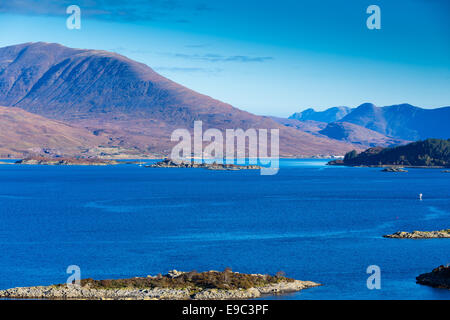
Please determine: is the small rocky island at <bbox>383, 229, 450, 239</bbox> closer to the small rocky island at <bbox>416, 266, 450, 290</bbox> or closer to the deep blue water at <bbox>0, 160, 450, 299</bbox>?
the deep blue water at <bbox>0, 160, 450, 299</bbox>

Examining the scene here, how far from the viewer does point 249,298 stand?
39.1 m

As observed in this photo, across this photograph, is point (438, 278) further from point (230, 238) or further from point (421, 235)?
point (230, 238)

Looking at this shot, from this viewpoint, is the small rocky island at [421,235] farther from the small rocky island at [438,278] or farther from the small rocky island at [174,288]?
the small rocky island at [174,288]

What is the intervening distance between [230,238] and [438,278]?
28887 mm

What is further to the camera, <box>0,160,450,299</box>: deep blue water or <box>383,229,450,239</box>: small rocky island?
<box>383,229,450,239</box>: small rocky island

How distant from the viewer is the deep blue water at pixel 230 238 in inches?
1943

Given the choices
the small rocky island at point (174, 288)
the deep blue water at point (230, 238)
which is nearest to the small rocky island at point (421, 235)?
the deep blue water at point (230, 238)

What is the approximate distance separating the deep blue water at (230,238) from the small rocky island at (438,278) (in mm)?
878

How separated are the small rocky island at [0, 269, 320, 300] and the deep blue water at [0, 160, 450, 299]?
2.44 m

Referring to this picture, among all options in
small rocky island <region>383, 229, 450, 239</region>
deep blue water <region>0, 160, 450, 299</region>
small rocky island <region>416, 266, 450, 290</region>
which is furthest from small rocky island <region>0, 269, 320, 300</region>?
small rocky island <region>383, 229, 450, 239</region>

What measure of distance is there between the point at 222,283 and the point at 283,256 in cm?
1703

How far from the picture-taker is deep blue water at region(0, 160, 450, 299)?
4934cm
